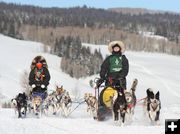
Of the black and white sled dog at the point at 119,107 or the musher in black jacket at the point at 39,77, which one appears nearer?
the black and white sled dog at the point at 119,107

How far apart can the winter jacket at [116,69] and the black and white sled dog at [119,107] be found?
→ 1.39 m

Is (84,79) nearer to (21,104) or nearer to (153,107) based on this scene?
(21,104)

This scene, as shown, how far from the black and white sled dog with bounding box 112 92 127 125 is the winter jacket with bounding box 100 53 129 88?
139 centimetres

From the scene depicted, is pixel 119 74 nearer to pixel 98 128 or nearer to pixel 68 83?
pixel 98 128

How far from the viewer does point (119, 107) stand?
44.5 ft

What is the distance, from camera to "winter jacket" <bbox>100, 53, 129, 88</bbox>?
15.2m

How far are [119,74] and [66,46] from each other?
15450 cm

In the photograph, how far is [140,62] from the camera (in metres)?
174

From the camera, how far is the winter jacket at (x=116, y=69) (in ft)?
49.8

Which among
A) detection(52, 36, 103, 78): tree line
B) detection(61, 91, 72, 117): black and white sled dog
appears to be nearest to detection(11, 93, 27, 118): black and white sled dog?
detection(61, 91, 72, 117): black and white sled dog

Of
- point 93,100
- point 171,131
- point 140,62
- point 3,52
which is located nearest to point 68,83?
point 3,52

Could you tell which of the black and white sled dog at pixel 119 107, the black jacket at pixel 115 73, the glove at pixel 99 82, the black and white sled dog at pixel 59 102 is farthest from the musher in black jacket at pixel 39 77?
the black and white sled dog at pixel 119 107

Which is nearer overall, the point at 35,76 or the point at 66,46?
the point at 35,76

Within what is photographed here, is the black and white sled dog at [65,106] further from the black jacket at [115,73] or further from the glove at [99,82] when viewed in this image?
the black jacket at [115,73]
